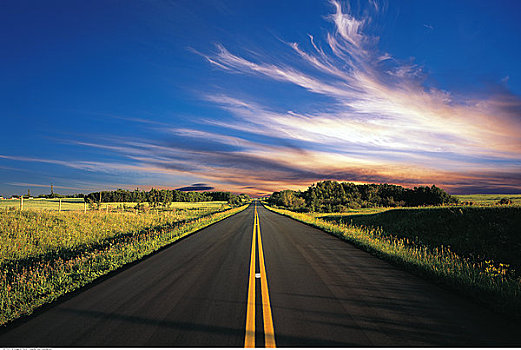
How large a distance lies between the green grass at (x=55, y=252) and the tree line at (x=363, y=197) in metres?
46.3

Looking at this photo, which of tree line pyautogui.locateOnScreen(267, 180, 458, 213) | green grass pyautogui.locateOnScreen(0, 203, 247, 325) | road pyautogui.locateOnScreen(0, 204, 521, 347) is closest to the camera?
road pyautogui.locateOnScreen(0, 204, 521, 347)

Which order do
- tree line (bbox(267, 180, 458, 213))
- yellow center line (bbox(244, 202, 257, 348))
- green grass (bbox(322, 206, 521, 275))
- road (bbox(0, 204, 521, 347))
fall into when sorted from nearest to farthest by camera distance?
yellow center line (bbox(244, 202, 257, 348)) < road (bbox(0, 204, 521, 347)) < green grass (bbox(322, 206, 521, 275)) < tree line (bbox(267, 180, 458, 213))

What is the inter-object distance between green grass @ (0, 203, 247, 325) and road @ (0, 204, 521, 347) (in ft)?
2.56

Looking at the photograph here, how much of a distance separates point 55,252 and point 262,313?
12.4 metres

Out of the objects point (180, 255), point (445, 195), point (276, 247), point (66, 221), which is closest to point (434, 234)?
point (276, 247)

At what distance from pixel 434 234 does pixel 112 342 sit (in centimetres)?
1935

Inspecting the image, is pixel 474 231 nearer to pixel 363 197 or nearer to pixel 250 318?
pixel 250 318

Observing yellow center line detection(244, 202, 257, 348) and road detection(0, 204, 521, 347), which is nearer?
yellow center line detection(244, 202, 257, 348)

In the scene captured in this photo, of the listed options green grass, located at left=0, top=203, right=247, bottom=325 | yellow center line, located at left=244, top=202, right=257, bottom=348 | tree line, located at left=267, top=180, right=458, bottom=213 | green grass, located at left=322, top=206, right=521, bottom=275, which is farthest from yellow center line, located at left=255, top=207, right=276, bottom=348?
tree line, located at left=267, top=180, right=458, bottom=213

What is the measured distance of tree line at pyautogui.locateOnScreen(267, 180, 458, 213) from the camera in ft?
192

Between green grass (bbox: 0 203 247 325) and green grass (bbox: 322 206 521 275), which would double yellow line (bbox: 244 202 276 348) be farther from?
green grass (bbox: 322 206 521 275)

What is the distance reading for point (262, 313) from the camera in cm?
441

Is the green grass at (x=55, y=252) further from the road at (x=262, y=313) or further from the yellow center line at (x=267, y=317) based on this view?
the yellow center line at (x=267, y=317)

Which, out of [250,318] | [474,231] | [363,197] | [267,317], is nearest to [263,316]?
[267,317]
